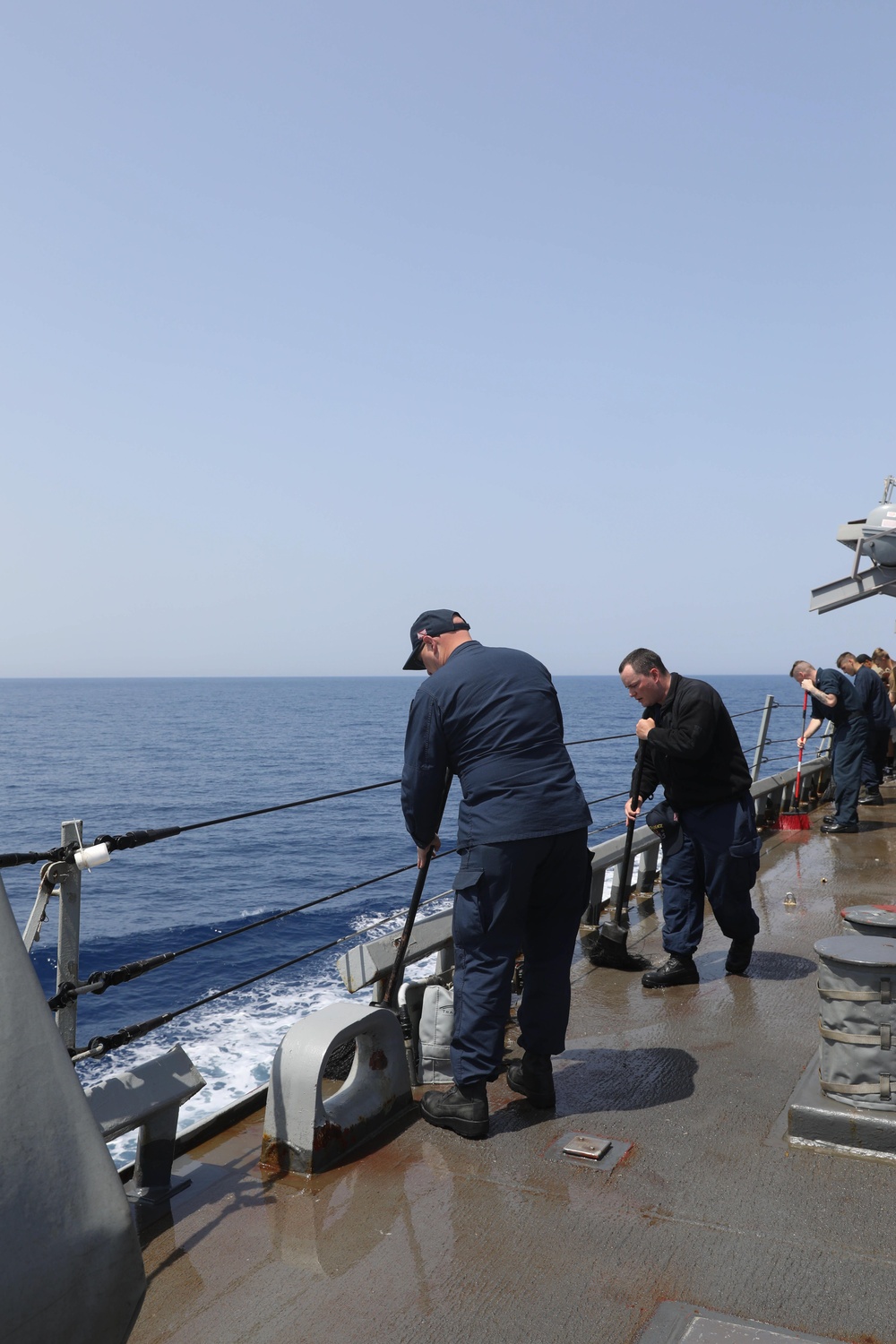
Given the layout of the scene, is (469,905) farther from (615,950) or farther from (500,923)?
(615,950)

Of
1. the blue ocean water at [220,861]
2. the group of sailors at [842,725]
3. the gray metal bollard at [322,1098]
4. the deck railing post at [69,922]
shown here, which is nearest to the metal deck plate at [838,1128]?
the gray metal bollard at [322,1098]

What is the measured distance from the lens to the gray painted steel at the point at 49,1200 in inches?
51.8

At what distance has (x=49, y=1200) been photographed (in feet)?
4.46

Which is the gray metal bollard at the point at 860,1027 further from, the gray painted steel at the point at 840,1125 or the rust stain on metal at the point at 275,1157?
the rust stain on metal at the point at 275,1157

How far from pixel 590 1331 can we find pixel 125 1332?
158 cm

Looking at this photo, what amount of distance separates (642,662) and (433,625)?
170 cm

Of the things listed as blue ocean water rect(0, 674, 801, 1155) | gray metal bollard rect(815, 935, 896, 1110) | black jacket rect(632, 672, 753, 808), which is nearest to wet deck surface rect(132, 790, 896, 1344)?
gray metal bollard rect(815, 935, 896, 1110)

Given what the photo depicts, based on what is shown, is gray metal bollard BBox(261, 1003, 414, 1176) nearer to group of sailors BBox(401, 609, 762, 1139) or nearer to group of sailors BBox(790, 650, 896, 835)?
group of sailors BBox(401, 609, 762, 1139)

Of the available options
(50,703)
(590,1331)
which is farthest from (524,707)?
(50,703)

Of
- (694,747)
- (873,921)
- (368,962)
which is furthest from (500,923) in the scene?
(694,747)

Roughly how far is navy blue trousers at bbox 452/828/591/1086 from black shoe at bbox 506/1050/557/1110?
0.22 m

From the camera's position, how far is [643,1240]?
9.89 feet

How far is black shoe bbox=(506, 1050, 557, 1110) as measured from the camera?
4004 millimetres

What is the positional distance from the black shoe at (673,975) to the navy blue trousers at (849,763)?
16.9 feet
